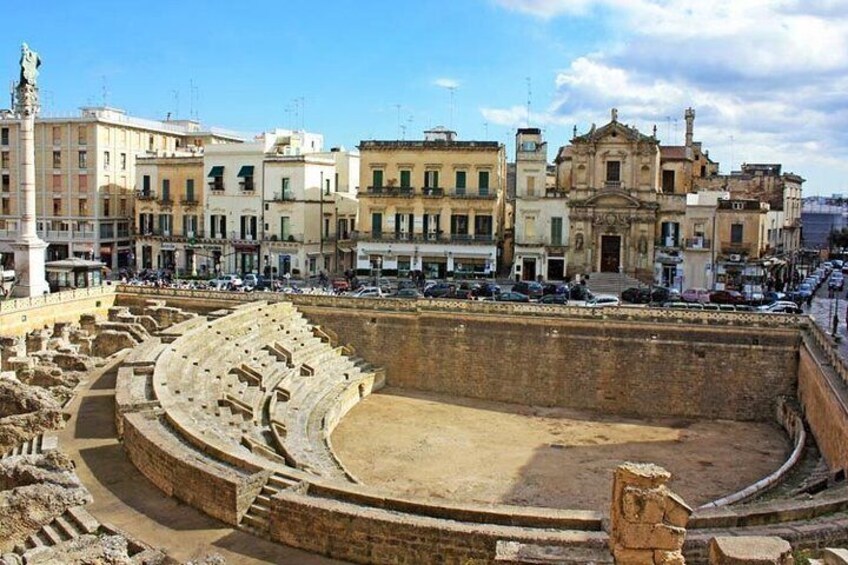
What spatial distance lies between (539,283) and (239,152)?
74.7ft

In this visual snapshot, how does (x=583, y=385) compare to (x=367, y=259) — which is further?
(x=367, y=259)

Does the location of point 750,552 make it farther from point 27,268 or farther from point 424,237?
point 424,237

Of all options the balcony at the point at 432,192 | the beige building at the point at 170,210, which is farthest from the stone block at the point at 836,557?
the beige building at the point at 170,210

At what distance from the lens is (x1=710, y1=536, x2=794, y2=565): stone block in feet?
33.3

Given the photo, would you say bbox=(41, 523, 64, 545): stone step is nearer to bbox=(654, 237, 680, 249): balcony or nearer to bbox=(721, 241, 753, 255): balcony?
bbox=(654, 237, 680, 249): balcony

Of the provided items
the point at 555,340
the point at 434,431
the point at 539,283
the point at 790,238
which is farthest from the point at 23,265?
the point at 790,238

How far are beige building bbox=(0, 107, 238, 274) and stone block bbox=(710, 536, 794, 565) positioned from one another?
202 ft

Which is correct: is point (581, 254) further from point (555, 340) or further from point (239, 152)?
point (239, 152)

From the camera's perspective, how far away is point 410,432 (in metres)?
33.8

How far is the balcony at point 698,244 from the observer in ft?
177

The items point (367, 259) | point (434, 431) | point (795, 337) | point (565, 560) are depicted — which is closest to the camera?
point (565, 560)

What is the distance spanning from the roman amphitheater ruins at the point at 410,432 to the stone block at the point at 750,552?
4 cm

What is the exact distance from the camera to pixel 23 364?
3102 centimetres

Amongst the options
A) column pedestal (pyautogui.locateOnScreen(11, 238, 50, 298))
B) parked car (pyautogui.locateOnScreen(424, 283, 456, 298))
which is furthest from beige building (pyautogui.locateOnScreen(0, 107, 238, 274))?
parked car (pyautogui.locateOnScreen(424, 283, 456, 298))
